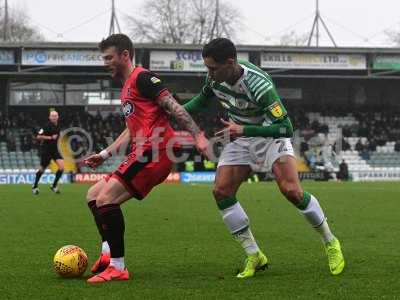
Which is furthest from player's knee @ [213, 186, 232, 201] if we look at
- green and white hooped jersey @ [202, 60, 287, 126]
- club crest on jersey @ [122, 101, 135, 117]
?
club crest on jersey @ [122, 101, 135, 117]

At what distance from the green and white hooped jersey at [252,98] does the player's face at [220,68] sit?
148 millimetres

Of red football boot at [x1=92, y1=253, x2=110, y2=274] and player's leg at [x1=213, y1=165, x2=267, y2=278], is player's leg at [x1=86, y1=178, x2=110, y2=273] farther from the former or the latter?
player's leg at [x1=213, y1=165, x2=267, y2=278]

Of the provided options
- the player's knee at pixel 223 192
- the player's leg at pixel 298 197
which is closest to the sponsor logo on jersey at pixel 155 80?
the player's knee at pixel 223 192

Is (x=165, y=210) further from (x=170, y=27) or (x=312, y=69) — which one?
(x=170, y=27)

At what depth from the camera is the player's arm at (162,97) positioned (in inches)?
242

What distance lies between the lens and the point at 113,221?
630 cm

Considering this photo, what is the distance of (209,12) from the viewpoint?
222ft

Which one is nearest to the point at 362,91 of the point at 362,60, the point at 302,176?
the point at 362,60

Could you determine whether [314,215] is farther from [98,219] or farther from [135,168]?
[98,219]

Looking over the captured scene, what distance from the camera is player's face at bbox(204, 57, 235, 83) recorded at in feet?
21.0

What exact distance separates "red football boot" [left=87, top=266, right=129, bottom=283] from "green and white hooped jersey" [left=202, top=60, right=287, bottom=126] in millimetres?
1796

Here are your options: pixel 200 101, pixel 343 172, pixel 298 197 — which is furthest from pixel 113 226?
pixel 343 172

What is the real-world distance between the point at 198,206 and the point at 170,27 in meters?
52.8

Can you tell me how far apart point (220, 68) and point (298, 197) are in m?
1.41
